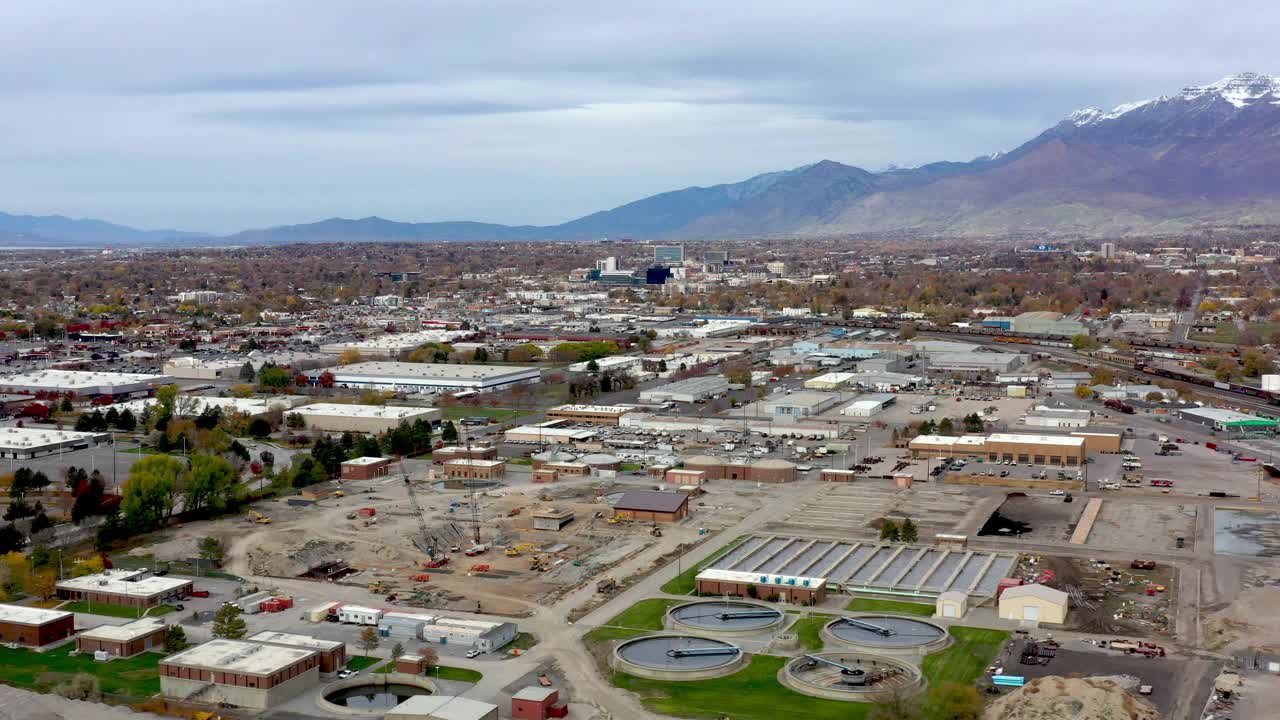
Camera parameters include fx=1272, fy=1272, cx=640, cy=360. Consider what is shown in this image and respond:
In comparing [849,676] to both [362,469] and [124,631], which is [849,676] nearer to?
[124,631]

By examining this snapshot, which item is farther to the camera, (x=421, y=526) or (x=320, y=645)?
(x=421, y=526)

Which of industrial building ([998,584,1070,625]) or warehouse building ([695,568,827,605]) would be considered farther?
warehouse building ([695,568,827,605])

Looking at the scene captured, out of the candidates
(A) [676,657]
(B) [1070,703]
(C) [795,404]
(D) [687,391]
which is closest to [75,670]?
(A) [676,657]

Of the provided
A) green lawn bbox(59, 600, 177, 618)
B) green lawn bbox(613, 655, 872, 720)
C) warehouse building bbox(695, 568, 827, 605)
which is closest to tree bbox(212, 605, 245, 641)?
green lawn bbox(59, 600, 177, 618)

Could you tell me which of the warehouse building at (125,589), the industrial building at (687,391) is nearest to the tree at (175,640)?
the warehouse building at (125,589)

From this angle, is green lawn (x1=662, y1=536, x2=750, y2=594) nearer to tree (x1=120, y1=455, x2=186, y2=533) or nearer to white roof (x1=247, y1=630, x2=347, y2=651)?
white roof (x1=247, y1=630, x2=347, y2=651)
